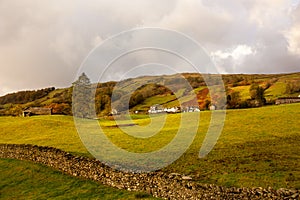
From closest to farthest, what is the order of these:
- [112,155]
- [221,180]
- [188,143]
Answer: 1. [221,180]
2. [112,155]
3. [188,143]

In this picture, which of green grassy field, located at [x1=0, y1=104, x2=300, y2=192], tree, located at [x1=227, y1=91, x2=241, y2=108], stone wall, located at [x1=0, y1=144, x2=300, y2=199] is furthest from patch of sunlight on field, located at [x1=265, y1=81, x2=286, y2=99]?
stone wall, located at [x1=0, y1=144, x2=300, y2=199]

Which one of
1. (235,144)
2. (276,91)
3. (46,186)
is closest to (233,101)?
(276,91)

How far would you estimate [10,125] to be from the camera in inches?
2574

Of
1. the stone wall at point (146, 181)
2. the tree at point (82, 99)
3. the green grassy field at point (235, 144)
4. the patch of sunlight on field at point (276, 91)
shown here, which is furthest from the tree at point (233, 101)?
the stone wall at point (146, 181)

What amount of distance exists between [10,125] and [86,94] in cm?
2893

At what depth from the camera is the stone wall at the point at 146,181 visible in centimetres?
1745

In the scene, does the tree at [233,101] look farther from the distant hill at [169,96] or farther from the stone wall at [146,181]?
the stone wall at [146,181]

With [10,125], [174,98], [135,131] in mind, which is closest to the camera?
[135,131]

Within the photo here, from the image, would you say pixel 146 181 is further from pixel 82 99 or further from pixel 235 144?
pixel 82 99

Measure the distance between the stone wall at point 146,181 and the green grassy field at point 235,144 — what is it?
3596 mm

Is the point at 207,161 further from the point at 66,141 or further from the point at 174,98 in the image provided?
the point at 174,98

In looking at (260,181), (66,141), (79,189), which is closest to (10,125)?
(66,141)

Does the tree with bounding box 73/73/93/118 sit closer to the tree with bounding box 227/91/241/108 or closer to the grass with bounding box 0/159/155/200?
the tree with bounding box 227/91/241/108

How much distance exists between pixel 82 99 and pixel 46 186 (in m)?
63.5
